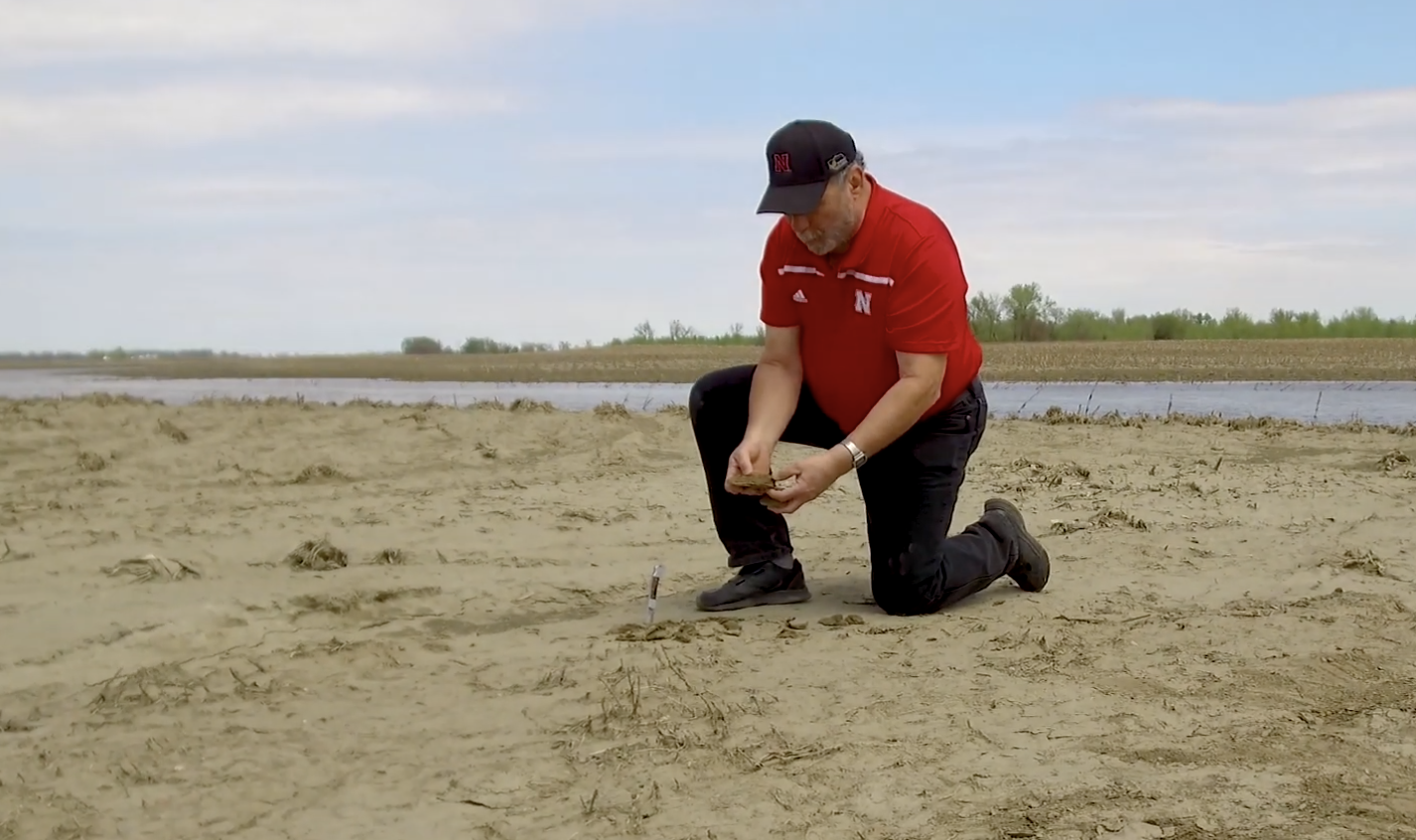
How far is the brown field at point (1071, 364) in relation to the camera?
20047 millimetres

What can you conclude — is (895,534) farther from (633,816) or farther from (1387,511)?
(1387,511)

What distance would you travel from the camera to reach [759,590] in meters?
4.61

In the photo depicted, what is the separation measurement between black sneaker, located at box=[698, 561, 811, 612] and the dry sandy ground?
9 cm

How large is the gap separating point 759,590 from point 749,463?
0.65m

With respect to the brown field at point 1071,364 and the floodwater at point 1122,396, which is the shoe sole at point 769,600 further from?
the brown field at point 1071,364

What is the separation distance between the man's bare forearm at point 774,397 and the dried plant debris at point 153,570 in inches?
89.0

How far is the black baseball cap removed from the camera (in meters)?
3.93

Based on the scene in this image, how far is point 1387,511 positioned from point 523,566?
379 centimetres

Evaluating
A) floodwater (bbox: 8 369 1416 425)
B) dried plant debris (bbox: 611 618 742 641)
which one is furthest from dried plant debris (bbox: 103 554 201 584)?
floodwater (bbox: 8 369 1416 425)

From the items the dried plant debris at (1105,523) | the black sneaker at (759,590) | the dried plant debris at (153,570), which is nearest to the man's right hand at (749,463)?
the black sneaker at (759,590)

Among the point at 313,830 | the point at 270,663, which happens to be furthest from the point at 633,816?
the point at 270,663

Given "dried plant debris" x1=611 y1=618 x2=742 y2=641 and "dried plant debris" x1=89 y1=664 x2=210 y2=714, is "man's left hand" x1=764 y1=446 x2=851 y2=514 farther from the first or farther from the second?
"dried plant debris" x1=89 y1=664 x2=210 y2=714

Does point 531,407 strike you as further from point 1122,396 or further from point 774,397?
point 1122,396

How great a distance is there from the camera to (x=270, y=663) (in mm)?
3820
